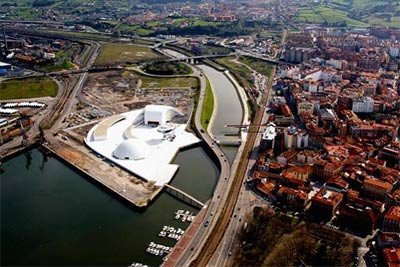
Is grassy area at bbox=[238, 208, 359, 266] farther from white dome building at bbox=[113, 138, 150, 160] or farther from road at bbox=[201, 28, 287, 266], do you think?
white dome building at bbox=[113, 138, 150, 160]

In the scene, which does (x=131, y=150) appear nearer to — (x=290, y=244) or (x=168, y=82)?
(x=290, y=244)

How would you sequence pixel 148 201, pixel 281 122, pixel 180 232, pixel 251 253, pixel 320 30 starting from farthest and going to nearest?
pixel 320 30, pixel 281 122, pixel 148 201, pixel 180 232, pixel 251 253

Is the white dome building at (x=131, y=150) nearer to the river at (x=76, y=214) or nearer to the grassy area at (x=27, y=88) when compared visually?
the river at (x=76, y=214)

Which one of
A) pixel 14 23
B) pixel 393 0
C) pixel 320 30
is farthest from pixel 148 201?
pixel 393 0

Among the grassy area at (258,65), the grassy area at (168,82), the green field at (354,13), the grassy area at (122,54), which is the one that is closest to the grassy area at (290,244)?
the grassy area at (168,82)

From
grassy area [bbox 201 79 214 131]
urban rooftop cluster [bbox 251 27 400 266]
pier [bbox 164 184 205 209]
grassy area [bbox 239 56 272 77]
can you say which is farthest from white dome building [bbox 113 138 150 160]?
grassy area [bbox 239 56 272 77]

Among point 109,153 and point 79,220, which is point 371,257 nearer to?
point 79,220
